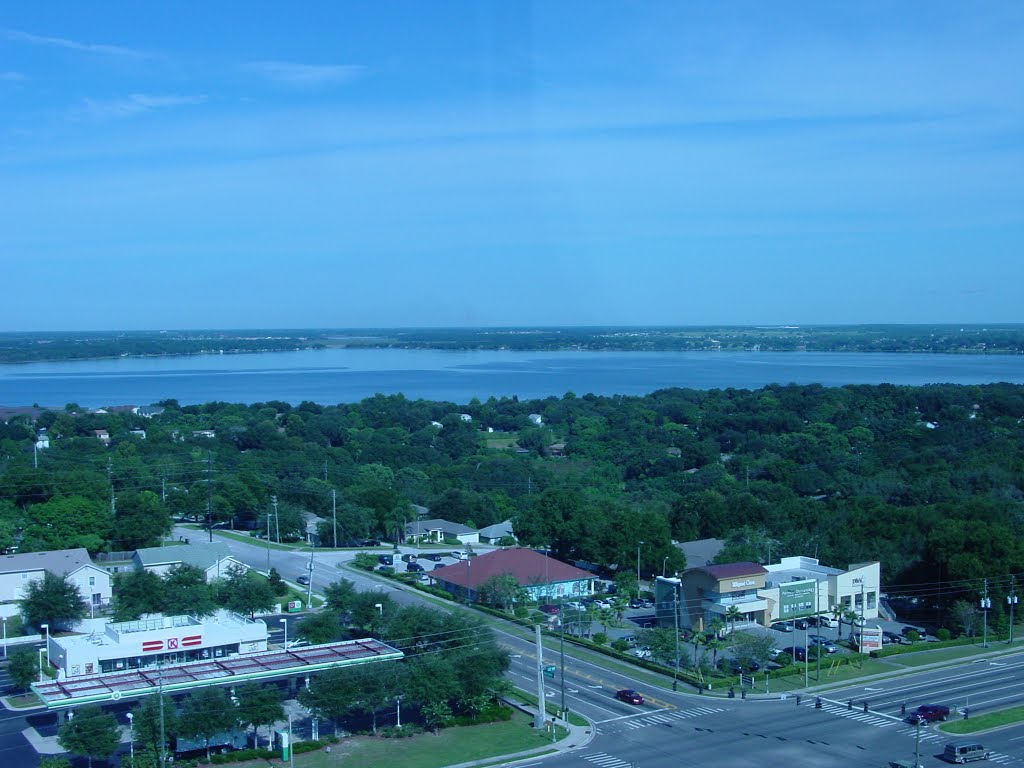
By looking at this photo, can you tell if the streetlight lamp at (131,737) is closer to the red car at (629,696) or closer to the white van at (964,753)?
the red car at (629,696)

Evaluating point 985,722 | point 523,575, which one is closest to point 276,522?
point 523,575

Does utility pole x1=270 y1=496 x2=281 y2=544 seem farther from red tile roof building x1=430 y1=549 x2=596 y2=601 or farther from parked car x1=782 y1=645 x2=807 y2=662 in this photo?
parked car x1=782 y1=645 x2=807 y2=662

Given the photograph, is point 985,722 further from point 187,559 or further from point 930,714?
point 187,559

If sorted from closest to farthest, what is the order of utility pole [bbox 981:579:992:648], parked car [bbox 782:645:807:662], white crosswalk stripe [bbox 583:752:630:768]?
→ white crosswalk stripe [bbox 583:752:630:768] → parked car [bbox 782:645:807:662] → utility pole [bbox 981:579:992:648]

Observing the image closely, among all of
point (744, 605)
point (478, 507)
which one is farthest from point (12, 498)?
point (744, 605)

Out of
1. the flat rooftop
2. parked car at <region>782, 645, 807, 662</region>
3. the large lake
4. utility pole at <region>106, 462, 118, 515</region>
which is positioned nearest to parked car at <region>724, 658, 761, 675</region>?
parked car at <region>782, 645, 807, 662</region>

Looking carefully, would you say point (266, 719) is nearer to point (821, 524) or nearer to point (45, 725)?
point (45, 725)
